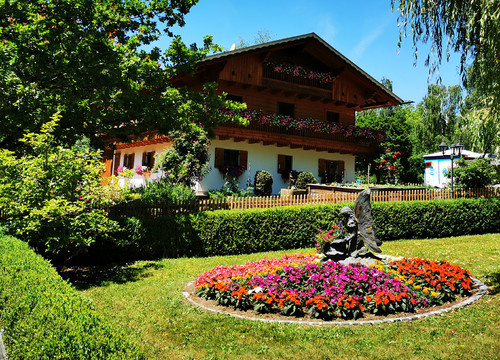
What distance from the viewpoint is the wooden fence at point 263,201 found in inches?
450

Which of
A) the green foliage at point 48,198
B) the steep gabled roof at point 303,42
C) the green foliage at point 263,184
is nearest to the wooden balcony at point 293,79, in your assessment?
the steep gabled roof at point 303,42

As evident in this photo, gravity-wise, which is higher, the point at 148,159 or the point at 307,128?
the point at 307,128

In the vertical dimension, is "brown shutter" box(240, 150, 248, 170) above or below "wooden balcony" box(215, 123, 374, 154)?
below

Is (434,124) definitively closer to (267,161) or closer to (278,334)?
(267,161)

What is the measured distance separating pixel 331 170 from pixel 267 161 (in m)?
5.74

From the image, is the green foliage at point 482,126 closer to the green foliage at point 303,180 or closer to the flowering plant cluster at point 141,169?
the green foliage at point 303,180

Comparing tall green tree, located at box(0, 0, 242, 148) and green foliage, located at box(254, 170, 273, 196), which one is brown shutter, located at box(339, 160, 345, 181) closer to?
green foliage, located at box(254, 170, 273, 196)

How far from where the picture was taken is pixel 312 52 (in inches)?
1005

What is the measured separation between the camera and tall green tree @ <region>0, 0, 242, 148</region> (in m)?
9.79

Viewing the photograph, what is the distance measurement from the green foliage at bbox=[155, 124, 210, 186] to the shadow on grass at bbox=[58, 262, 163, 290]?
874 cm

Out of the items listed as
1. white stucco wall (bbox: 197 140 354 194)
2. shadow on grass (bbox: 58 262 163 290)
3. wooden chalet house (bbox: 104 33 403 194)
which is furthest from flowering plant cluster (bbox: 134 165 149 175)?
shadow on grass (bbox: 58 262 163 290)

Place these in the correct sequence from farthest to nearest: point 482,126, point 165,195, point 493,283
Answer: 1. point 165,195
2. point 493,283
3. point 482,126

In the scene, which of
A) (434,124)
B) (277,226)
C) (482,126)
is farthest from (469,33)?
(434,124)

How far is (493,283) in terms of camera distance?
7.77 m
